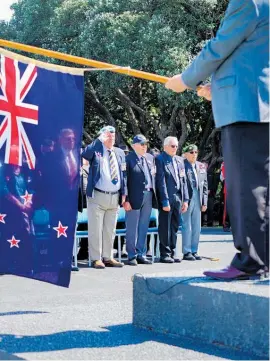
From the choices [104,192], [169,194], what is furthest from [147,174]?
[104,192]

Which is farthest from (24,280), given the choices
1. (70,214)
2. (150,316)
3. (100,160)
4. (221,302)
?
(221,302)

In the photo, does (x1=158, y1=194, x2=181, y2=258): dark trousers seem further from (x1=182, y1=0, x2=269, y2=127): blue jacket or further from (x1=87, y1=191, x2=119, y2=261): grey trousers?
(x1=182, y1=0, x2=269, y2=127): blue jacket

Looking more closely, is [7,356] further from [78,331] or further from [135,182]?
[135,182]

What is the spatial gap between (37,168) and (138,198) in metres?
5.38

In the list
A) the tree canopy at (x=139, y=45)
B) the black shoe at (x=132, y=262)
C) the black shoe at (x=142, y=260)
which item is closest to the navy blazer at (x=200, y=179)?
the black shoe at (x=142, y=260)

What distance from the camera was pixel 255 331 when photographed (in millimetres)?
4355

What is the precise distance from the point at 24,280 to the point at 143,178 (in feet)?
9.76

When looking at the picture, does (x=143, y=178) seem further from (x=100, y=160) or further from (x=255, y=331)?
(x=255, y=331)

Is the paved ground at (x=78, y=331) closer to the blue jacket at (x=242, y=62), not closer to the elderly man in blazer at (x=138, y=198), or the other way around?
the blue jacket at (x=242, y=62)

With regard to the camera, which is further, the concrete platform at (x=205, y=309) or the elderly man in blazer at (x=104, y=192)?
the elderly man in blazer at (x=104, y=192)

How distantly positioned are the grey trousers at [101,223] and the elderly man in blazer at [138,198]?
0.98 ft

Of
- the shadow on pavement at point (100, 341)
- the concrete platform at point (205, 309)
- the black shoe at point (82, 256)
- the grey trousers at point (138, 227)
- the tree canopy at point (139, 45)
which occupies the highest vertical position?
the tree canopy at point (139, 45)

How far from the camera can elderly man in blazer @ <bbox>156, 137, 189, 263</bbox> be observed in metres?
11.5

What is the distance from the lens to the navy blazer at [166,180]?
37.7 ft
